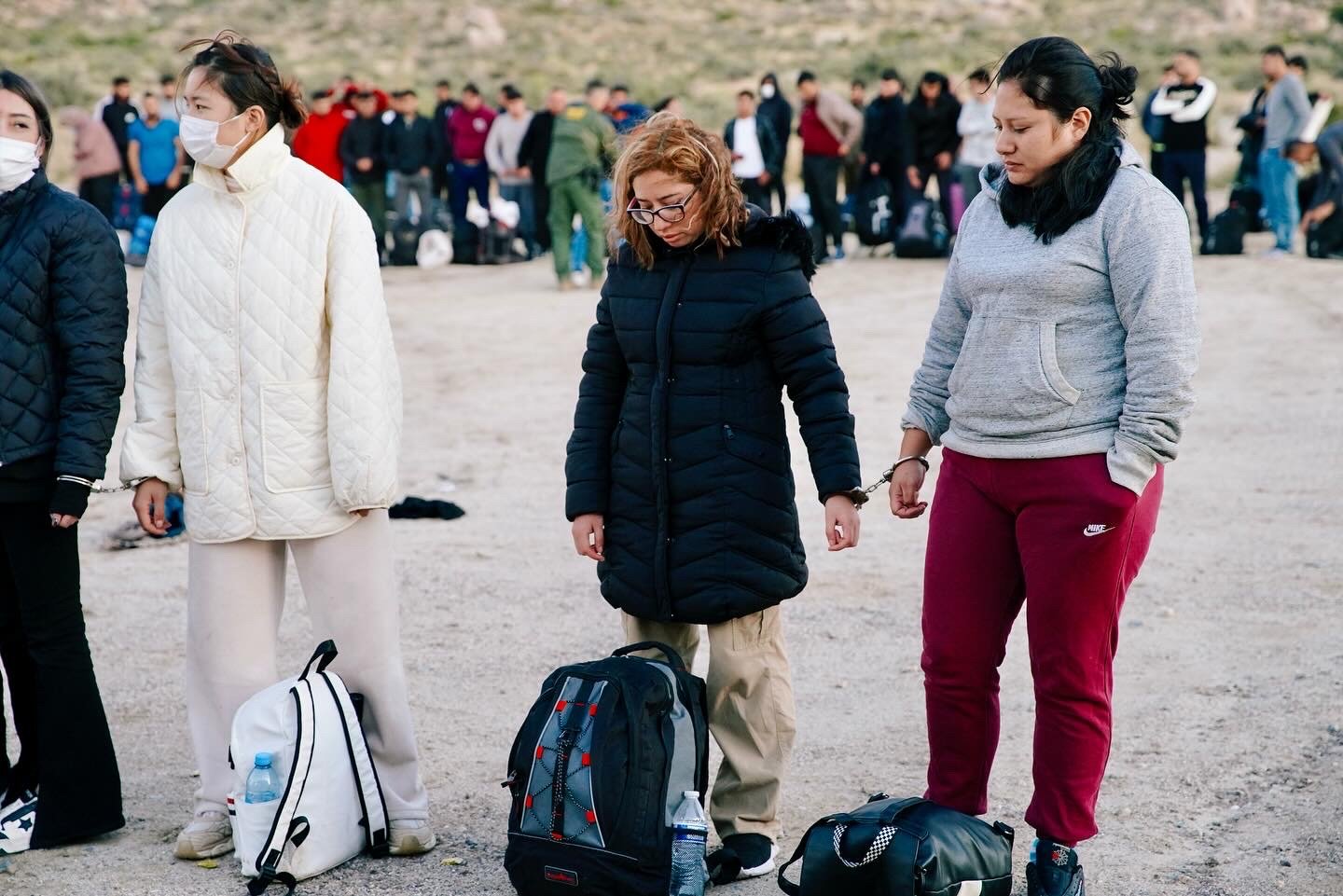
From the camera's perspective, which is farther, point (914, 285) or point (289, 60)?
point (289, 60)

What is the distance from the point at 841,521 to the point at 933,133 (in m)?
14.0

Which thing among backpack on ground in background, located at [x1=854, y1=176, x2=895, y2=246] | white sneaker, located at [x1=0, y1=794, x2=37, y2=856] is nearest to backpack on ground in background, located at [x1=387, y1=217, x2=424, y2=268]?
backpack on ground in background, located at [x1=854, y1=176, x2=895, y2=246]

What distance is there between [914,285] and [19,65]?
33.5 meters

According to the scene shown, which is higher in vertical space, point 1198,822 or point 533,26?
point 533,26

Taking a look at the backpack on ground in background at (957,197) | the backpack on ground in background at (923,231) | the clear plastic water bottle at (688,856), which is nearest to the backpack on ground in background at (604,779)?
the clear plastic water bottle at (688,856)

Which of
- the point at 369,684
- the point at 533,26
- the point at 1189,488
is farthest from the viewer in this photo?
the point at 533,26

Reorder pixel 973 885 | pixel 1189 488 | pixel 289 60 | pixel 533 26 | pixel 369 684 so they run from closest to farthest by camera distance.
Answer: pixel 973 885
pixel 369 684
pixel 1189 488
pixel 289 60
pixel 533 26

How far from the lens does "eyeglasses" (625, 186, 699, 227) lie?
13.0ft

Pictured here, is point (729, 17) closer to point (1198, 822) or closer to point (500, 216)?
point (500, 216)

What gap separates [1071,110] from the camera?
362cm

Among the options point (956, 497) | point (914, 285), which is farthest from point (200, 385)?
point (914, 285)

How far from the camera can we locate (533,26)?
50.0 m

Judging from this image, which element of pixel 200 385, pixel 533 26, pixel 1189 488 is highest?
pixel 533 26

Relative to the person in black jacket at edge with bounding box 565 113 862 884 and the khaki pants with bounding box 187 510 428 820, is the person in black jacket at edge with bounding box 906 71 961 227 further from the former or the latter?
the khaki pants with bounding box 187 510 428 820
